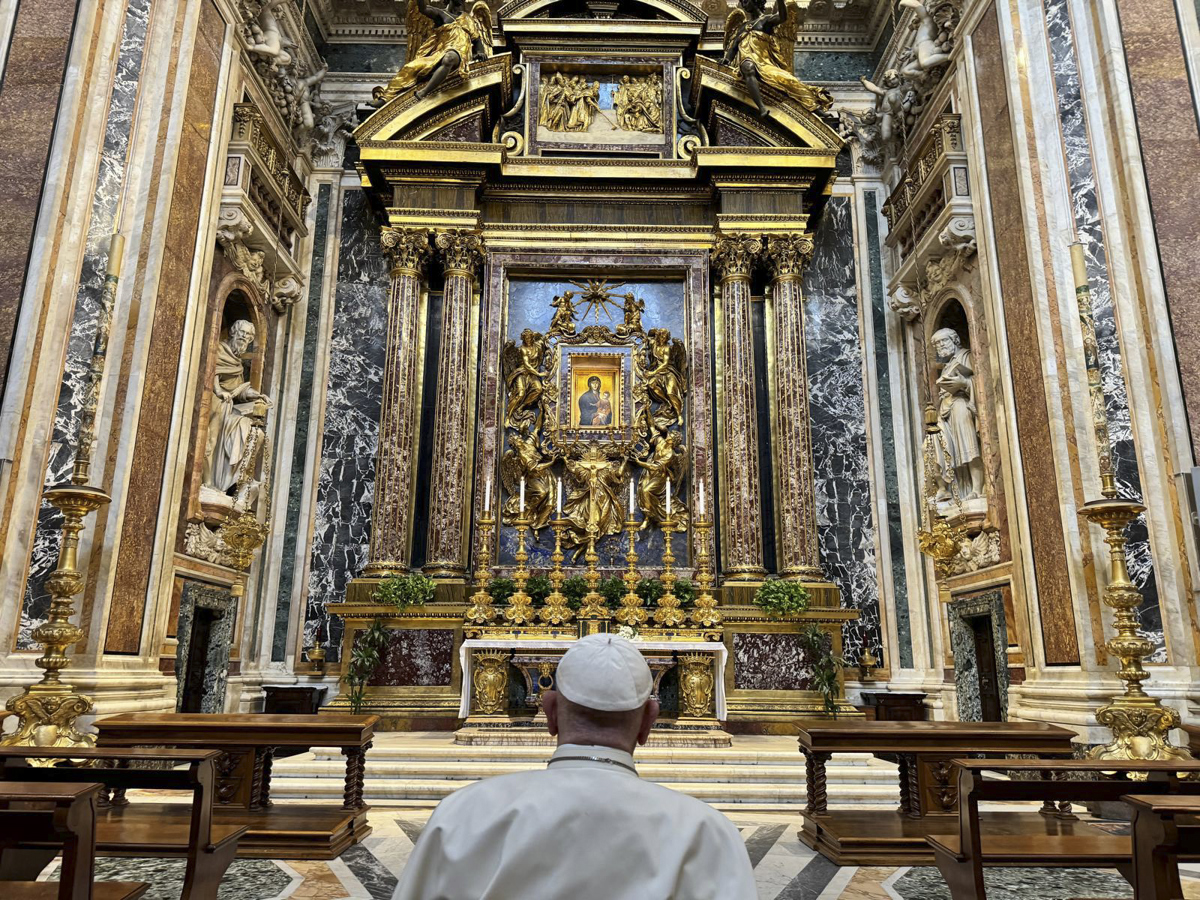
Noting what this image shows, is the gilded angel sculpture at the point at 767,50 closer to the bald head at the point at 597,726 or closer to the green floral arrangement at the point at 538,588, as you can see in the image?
the green floral arrangement at the point at 538,588

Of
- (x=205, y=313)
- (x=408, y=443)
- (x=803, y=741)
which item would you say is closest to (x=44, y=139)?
(x=205, y=313)

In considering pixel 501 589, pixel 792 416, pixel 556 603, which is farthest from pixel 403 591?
pixel 792 416

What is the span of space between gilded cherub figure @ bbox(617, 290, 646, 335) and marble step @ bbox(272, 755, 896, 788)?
21.2ft

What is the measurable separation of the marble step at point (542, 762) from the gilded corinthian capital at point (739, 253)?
679 centimetres

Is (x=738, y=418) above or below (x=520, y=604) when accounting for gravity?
above

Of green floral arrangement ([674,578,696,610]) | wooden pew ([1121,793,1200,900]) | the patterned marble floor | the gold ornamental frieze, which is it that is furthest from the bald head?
the gold ornamental frieze

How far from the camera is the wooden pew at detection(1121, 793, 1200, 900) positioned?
10.1ft

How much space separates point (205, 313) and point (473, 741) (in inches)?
215

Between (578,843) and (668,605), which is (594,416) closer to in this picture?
(668,605)

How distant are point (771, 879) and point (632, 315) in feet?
28.9

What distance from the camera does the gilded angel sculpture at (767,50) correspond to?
12281 millimetres

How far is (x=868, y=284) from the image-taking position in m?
13.1

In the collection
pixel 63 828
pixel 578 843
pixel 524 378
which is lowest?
pixel 63 828

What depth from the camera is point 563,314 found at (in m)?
12.6
